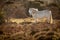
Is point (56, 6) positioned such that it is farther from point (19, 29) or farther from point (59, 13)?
point (19, 29)

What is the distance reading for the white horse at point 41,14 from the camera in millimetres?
5750

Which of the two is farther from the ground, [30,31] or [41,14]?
[41,14]

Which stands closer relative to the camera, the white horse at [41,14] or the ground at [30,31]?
the ground at [30,31]

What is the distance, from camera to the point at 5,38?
560cm

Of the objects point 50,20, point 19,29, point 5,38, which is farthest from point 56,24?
point 5,38

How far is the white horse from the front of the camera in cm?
575

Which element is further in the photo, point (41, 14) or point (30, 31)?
point (41, 14)

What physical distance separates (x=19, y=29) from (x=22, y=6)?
27.0 inches

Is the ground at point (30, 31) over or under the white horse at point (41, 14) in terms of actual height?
under

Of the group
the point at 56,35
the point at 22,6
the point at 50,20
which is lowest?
the point at 56,35

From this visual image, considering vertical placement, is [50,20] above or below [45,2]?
below

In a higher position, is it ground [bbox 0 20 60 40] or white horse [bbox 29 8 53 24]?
white horse [bbox 29 8 53 24]

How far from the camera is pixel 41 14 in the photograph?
5812 mm

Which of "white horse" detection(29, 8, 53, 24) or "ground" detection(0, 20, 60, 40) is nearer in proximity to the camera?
"ground" detection(0, 20, 60, 40)
